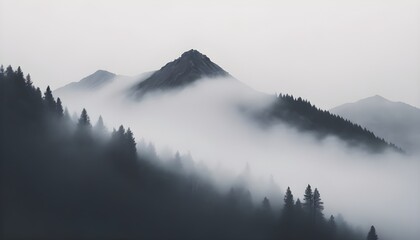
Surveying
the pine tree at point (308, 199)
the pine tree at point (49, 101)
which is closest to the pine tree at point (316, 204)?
the pine tree at point (308, 199)

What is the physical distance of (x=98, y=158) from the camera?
409 ft

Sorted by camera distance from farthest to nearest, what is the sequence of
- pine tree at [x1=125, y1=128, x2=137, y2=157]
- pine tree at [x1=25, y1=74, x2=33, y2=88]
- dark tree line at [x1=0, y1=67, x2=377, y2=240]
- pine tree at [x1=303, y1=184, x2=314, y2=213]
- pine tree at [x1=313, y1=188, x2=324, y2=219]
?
pine tree at [x1=313, y1=188, x2=324, y2=219], pine tree at [x1=303, y1=184, x2=314, y2=213], pine tree at [x1=125, y1=128, x2=137, y2=157], pine tree at [x1=25, y1=74, x2=33, y2=88], dark tree line at [x1=0, y1=67, x2=377, y2=240]

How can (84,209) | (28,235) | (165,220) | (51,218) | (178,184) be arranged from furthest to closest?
(178,184) < (165,220) < (84,209) < (51,218) < (28,235)

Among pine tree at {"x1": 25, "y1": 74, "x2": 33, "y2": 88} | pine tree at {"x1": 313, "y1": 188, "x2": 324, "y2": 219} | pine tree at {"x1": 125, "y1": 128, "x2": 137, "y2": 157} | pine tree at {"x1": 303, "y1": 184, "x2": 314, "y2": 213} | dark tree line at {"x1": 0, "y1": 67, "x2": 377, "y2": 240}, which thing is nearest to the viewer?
dark tree line at {"x1": 0, "y1": 67, "x2": 377, "y2": 240}

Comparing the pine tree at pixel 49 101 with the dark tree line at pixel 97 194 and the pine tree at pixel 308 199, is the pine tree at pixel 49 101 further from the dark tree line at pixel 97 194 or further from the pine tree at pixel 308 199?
the pine tree at pixel 308 199

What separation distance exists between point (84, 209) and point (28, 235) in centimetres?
2006

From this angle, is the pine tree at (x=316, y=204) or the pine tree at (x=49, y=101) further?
the pine tree at (x=316, y=204)

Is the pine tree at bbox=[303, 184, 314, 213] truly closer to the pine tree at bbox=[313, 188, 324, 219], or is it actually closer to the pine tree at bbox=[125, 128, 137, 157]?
the pine tree at bbox=[313, 188, 324, 219]

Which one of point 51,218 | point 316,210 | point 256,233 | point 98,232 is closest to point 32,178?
point 51,218

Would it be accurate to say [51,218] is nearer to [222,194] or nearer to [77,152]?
[77,152]

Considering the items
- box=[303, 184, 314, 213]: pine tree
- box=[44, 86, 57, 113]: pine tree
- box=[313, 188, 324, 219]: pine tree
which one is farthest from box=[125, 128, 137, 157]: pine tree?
box=[313, 188, 324, 219]: pine tree

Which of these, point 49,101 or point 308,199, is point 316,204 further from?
point 49,101

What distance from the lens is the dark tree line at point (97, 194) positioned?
9794 cm

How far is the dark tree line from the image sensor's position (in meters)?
97.9
